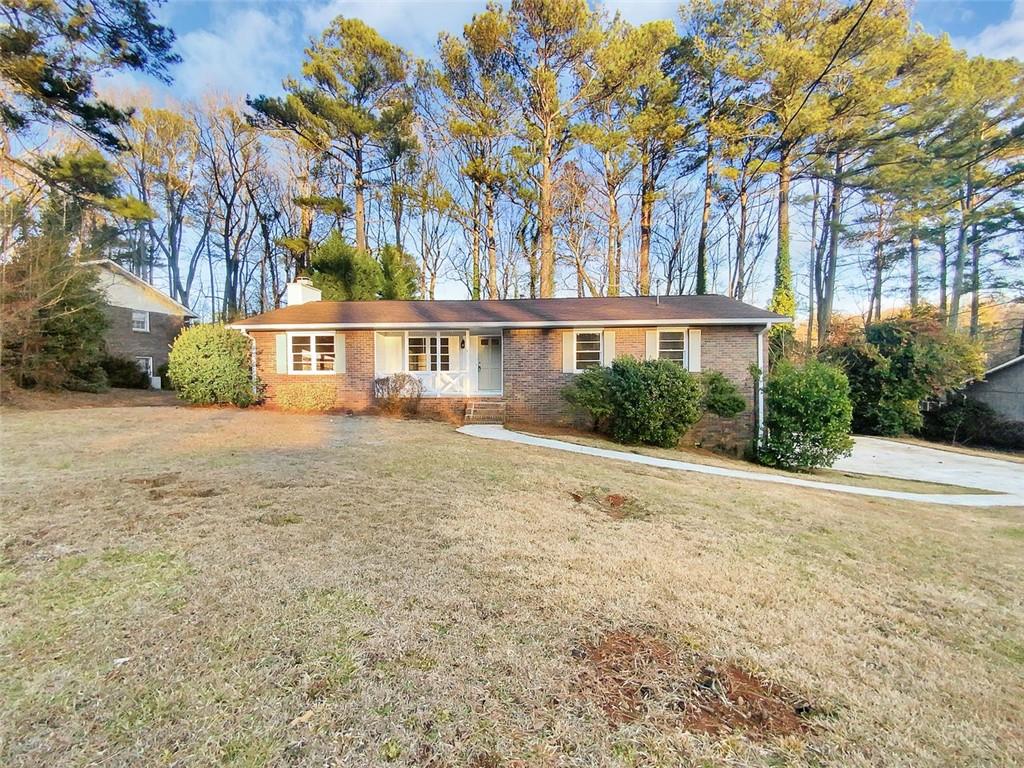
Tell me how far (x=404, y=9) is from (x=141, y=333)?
18317 millimetres

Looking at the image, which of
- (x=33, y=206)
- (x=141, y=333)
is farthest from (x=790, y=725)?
(x=141, y=333)

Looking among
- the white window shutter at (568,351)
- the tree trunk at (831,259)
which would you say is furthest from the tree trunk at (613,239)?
the white window shutter at (568,351)

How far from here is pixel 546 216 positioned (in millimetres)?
20859

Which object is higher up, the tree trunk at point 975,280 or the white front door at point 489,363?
the tree trunk at point 975,280

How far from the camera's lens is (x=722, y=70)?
2009 cm

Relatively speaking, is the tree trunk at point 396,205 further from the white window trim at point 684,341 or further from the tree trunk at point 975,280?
the tree trunk at point 975,280

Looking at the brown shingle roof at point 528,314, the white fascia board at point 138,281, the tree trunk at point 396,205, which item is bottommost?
the brown shingle roof at point 528,314

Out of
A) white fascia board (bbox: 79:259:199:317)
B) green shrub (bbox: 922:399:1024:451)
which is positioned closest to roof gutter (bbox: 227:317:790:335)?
white fascia board (bbox: 79:259:199:317)

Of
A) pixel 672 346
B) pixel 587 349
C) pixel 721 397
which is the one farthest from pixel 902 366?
pixel 587 349

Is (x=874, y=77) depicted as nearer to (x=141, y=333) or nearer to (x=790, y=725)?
(x=790, y=725)

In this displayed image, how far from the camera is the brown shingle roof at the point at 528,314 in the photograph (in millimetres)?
12164

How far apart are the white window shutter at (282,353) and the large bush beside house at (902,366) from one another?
17.2m

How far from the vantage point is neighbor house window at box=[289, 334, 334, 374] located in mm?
13430

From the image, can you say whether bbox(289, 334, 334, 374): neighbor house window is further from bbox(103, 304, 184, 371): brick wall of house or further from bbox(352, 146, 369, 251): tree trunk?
bbox(103, 304, 184, 371): brick wall of house
